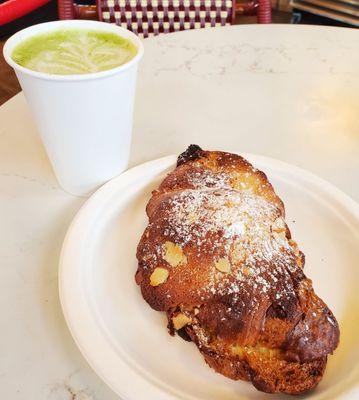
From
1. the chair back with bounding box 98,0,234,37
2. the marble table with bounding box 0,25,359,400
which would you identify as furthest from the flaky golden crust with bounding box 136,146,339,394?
the chair back with bounding box 98,0,234,37

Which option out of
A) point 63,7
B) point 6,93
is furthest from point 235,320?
point 6,93

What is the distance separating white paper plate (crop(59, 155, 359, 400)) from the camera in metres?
0.54

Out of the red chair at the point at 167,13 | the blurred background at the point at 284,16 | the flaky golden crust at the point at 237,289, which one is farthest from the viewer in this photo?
the blurred background at the point at 284,16

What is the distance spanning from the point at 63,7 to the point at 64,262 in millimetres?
1022

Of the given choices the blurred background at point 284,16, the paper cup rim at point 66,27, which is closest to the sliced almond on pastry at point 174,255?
the paper cup rim at point 66,27

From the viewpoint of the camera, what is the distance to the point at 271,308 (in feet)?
1.78

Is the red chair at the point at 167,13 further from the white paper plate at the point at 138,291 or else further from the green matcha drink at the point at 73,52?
the white paper plate at the point at 138,291

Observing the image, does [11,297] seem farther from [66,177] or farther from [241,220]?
[241,220]

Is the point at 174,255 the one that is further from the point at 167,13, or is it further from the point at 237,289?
the point at 167,13

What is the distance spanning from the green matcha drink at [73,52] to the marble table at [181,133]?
0.24m

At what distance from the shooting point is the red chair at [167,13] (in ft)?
4.76

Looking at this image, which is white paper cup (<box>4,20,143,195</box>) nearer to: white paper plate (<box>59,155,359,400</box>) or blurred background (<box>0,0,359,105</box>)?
white paper plate (<box>59,155,359,400</box>)

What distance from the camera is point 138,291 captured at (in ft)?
2.15

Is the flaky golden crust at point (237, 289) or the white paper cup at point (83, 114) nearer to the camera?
the flaky golden crust at point (237, 289)
